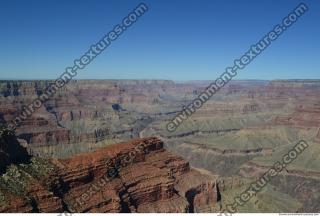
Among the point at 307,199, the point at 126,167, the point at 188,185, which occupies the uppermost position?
the point at 126,167

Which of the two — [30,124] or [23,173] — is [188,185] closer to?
[23,173]

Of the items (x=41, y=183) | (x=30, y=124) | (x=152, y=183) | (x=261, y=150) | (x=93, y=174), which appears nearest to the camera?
(x=41, y=183)

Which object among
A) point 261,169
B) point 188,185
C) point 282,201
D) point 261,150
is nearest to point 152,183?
point 188,185

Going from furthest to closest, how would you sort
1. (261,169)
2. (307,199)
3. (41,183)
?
(261,169), (307,199), (41,183)

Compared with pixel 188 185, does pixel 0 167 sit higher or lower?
higher

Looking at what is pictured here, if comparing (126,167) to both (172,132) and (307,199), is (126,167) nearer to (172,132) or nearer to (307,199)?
(307,199)

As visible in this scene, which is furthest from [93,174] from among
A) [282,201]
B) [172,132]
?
[172,132]

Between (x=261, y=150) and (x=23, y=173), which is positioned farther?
(x=261, y=150)
